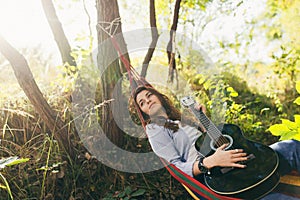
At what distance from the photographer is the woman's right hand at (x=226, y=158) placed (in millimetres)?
1982

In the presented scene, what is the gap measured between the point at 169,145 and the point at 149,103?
310 mm

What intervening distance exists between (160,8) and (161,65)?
661 mm

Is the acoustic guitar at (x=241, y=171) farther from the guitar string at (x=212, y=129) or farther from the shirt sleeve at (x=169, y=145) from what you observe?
the shirt sleeve at (x=169, y=145)

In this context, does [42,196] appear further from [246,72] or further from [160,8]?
[246,72]

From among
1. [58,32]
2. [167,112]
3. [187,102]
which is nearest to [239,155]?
[187,102]

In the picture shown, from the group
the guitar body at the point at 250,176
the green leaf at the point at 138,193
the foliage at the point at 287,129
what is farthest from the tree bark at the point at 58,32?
the foliage at the point at 287,129

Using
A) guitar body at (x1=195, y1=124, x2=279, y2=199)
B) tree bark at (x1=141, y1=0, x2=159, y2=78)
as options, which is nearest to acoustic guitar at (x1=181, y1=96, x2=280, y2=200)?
guitar body at (x1=195, y1=124, x2=279, y2=199)

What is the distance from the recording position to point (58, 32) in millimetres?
2947

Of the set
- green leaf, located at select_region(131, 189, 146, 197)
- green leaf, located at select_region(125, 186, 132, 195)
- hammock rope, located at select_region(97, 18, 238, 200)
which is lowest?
green leaf, located at select_region(131, 189, 146, 197)

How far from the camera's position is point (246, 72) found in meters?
4.41

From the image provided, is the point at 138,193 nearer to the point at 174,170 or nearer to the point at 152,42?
the point at 174,170

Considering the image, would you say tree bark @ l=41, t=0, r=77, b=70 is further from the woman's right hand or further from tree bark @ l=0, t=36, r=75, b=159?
the woman's right hand

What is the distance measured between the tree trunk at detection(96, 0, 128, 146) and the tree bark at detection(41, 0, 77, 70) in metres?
0.49

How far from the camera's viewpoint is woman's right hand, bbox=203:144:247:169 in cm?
198
